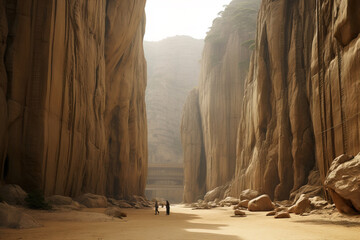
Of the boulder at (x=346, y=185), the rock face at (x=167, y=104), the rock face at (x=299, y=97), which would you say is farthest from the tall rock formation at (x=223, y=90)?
the boulder at (x=346, y=185)

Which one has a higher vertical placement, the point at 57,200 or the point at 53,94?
the point at 53,94

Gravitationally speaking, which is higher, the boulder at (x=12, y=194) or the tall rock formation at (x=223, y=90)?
the tall rock formation at (x=223, y=90)

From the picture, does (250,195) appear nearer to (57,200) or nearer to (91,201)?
(91,201)

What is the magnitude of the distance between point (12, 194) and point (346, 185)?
893 centimetres

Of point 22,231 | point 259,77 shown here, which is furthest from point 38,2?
point 259,77

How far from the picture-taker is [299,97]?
1950 cm

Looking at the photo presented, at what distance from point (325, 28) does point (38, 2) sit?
10800 mm

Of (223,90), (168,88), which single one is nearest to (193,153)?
(223,90)

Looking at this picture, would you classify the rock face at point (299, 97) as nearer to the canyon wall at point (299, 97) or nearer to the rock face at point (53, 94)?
the canyon wall at point (299, 97)

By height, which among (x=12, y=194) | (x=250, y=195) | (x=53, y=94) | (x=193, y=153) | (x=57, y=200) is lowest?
(x=250, y=195)

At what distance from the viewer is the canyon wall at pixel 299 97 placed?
447 inches

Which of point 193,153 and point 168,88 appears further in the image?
point 168,88

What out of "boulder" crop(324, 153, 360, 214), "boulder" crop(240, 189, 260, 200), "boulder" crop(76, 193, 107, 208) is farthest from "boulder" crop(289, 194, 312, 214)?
"boulder" crop(240, 189, 260, 200)

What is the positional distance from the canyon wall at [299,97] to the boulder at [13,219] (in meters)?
9.22
